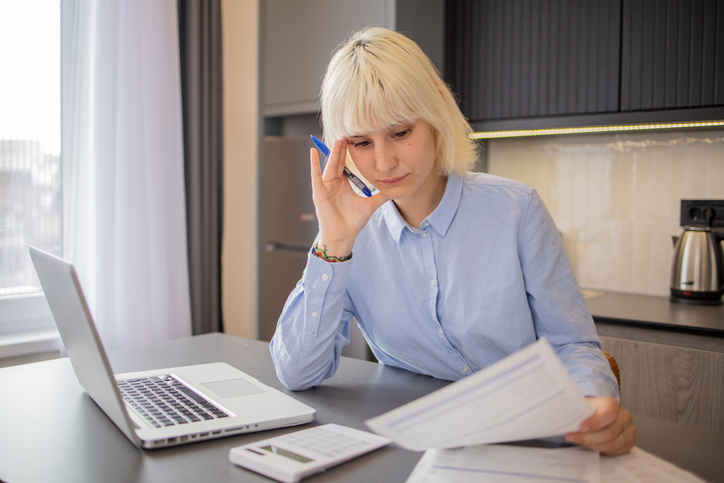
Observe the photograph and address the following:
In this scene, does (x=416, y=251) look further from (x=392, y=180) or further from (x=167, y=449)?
(x=167, y=449)

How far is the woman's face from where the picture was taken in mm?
1085

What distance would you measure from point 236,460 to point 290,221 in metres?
2.07

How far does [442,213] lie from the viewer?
3.86 feet

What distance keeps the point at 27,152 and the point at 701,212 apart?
101 inches

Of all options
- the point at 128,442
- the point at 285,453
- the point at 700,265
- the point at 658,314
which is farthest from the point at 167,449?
the point at 700,265

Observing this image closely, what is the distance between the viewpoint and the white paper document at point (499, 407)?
536 millimetres

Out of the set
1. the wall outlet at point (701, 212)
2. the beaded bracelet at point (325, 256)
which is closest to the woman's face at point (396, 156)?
the beaded bracelet at point (325, 256)

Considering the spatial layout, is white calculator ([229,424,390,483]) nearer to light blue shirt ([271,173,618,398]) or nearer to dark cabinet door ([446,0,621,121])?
light blue shirt ([271,173,618,398])

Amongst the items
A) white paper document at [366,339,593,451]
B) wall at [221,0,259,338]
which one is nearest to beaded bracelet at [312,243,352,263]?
white paper document at [366,339,593,451]

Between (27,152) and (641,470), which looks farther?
(27,152)

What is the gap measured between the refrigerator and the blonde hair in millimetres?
1544

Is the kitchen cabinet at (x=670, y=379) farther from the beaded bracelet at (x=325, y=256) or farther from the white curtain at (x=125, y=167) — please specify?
the white curtain at (x=125, y=167)

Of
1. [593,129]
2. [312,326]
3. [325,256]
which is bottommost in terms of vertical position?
[312,326]

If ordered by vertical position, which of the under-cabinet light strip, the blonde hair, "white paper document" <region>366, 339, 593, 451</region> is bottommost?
"white paper document" <region>366, 339, 593, 451</region>
